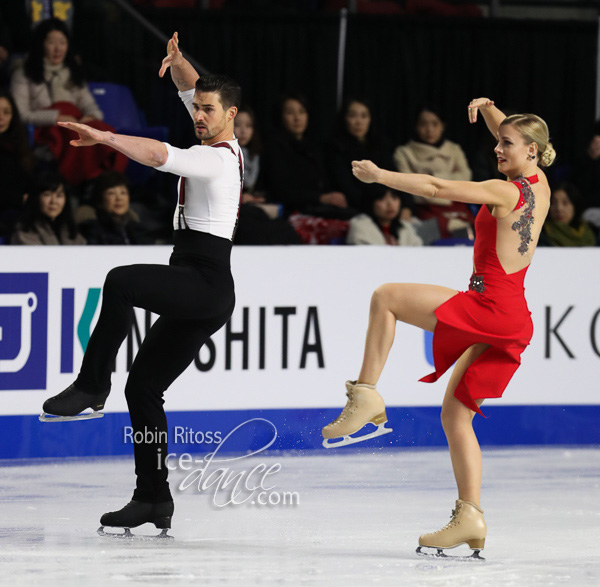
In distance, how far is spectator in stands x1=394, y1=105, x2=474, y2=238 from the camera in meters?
8.19

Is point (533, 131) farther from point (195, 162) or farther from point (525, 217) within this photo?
point (195, 162)

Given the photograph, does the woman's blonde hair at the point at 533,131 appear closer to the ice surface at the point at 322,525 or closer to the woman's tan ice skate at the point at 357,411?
the woman's tan ice skate at the point at 357,411

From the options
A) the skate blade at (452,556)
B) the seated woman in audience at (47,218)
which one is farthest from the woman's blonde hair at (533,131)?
the seated woman in audience at (47,218)

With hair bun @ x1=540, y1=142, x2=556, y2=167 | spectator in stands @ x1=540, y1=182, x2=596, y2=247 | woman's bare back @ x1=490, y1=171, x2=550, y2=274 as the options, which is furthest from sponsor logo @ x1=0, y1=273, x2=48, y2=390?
spectator in stands @ x1=540, y1=182, x2=596, y2=247

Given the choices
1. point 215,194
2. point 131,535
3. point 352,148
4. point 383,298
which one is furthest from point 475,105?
point 352,148

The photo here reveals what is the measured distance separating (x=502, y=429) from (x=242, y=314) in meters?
1.65

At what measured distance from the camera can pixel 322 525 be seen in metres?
4.88

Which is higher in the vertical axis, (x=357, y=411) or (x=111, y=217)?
(x=111, y=217)

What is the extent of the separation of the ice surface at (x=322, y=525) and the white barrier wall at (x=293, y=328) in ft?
1.20

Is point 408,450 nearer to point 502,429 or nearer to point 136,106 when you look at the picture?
point 502,429

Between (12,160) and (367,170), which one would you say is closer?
(367,170)

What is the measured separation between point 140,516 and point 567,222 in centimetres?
422

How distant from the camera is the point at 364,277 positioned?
6.59 m

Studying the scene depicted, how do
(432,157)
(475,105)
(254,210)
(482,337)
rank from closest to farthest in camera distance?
(482,337) → (475,105) → (254,210) → (432,157)
